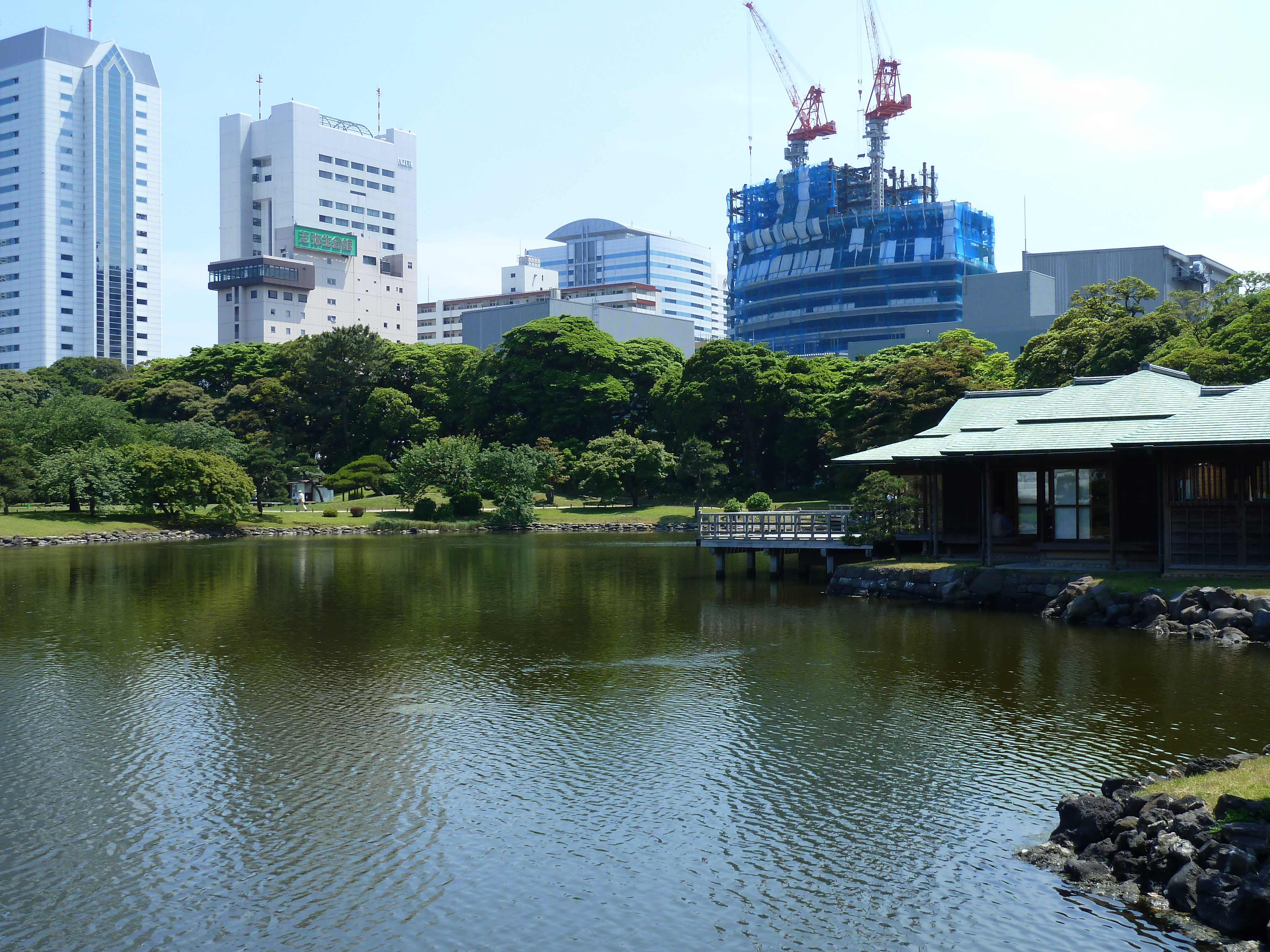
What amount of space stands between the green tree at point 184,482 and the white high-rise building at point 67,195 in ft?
321

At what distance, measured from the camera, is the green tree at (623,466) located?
7538cm

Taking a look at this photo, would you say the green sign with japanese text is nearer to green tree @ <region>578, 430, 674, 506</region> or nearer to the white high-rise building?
the white high-rise building

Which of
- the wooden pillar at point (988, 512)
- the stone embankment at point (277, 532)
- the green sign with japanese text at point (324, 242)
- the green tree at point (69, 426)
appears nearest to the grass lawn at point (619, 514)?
the stone embankment at point (277, 532)

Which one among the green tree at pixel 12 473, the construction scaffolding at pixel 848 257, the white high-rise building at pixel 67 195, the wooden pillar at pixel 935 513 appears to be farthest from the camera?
the white high-rise building at pixel 67 195

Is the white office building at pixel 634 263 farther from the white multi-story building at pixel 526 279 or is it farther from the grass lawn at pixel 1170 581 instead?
the grass lawn at pixel 1170 581

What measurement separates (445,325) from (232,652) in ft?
472

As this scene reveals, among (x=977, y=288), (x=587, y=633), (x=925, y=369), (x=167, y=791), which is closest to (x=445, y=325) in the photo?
(x=977, y=288)

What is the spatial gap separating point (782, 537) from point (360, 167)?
137 meters

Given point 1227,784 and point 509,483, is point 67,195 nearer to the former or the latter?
point 509,483

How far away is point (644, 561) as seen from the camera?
45.5 meters

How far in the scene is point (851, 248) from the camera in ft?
443

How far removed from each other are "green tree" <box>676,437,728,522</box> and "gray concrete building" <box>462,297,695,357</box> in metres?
46.6

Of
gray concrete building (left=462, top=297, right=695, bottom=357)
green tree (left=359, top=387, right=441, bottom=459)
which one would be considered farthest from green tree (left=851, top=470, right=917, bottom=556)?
gray concrete building (left=462, top=297, right=695, bottom=357)

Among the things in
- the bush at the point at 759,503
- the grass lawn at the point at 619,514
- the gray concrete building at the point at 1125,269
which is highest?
the gray concrete building at the point at 1125,269
